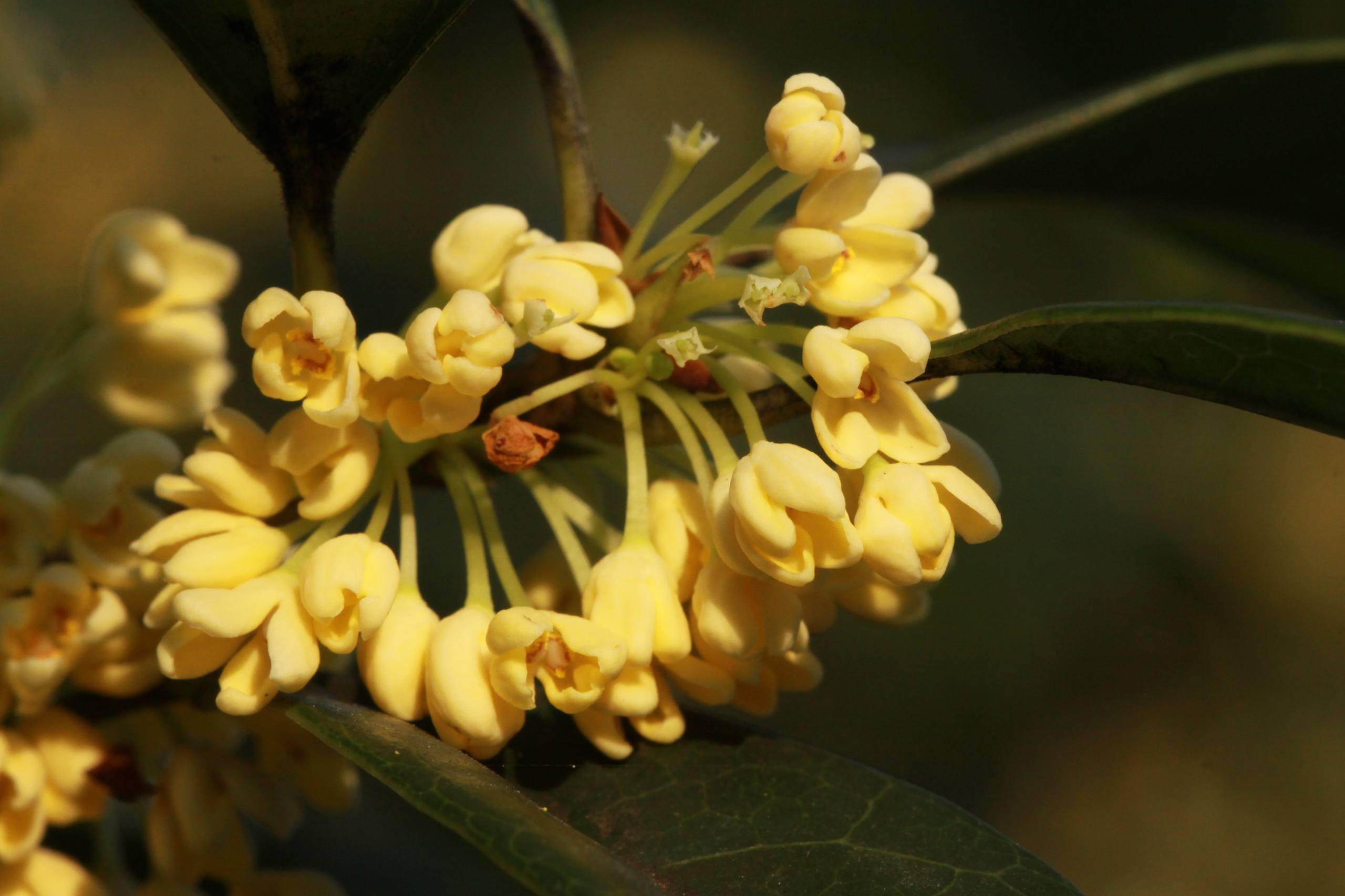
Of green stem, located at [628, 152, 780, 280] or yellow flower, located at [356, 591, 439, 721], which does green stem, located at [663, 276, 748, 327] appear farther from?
yellow flower, located at [356, 591, 439, 721]

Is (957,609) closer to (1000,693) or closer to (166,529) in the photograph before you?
(1000,693)

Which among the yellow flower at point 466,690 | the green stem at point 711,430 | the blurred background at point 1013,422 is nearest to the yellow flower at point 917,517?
the green stem at point 711,430

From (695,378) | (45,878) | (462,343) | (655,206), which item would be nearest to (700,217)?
(655,206)

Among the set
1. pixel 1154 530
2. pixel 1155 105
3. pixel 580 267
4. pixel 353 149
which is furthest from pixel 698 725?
pixel 1154 530

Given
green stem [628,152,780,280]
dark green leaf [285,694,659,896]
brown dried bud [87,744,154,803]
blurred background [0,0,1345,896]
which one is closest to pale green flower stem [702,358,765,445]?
green stem [628,152,780,280]

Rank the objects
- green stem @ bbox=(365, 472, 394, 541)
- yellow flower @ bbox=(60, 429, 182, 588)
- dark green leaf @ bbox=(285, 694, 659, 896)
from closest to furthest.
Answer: dark green leaf @ bbox=(285, 694, 659, 896)
green stem @ bbox=(365, 472, 394, 541)
yellow flower @ bbox=(60, 429, 182, 588)

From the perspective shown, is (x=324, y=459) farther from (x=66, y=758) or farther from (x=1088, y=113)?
(x=1088, y=113)
